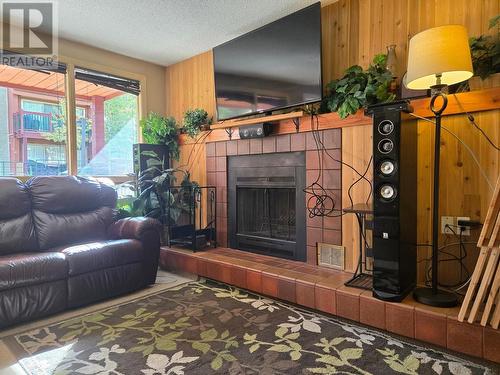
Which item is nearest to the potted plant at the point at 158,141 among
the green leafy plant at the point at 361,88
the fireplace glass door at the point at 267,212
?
the fireplace glass door at the point at 267,212

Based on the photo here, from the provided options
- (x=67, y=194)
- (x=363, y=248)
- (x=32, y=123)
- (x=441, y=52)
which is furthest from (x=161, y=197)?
(x=441, y=52)

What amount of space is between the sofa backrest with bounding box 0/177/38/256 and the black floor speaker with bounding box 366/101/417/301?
105 inches

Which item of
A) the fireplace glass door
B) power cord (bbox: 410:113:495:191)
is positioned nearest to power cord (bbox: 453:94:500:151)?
power cord (bbox: 410:113:495:191)

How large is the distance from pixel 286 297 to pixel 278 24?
7.37ft

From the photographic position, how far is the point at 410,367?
1.60 metres

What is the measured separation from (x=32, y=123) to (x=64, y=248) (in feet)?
4.89

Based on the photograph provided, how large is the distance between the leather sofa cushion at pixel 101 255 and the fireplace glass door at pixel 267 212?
1.08 metres

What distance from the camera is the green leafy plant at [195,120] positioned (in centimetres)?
358

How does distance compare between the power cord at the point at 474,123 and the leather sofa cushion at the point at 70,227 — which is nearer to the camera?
the power cord at the point at 474,123

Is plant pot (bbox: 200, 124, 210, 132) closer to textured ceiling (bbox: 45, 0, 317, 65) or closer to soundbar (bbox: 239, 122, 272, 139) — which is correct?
soundbar (bbox: 239, 122, 272, 139)

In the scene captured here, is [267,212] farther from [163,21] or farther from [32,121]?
[32,121]

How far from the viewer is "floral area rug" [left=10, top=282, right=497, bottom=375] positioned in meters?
1.61

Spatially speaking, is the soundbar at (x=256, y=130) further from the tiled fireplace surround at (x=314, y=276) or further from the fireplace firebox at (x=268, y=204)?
the fireplace firebox at (x=268, y=204)

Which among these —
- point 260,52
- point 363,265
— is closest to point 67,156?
point 260,52
